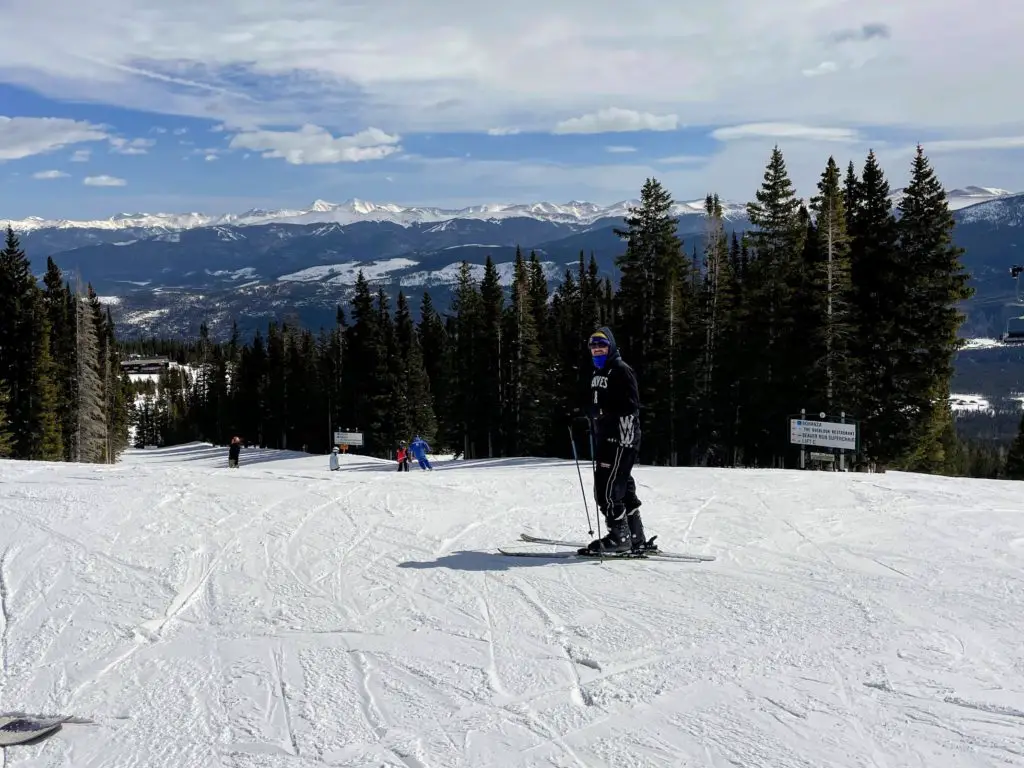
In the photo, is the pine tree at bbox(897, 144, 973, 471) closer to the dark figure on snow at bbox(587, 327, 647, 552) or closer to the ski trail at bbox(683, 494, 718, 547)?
the ski trail at bbox(683, 494, 718, 547)

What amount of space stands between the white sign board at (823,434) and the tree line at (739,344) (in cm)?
680

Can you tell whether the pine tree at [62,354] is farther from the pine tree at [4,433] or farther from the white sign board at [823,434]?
the white sign board at [823,434]

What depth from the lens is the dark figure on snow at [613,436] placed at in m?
8.00

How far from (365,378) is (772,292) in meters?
30.1

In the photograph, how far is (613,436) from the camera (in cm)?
802

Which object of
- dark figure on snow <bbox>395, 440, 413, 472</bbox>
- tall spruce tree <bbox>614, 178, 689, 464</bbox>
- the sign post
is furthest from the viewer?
tall spruce tree <bbox>614, 178, 689, 464</bbox>

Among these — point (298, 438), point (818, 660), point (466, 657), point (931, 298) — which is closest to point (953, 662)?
point (818, 660)

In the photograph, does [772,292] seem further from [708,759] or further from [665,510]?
[708,759]

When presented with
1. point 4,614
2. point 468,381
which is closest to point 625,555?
point 4,614

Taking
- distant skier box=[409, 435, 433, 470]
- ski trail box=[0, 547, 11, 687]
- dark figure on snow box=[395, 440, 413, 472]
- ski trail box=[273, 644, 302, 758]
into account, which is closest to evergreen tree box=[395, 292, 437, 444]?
distant skier box=[409, 435, 433, 470]

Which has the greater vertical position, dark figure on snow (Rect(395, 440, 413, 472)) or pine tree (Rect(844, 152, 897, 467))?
pine tree (Rect(844, 152, 897, 467))

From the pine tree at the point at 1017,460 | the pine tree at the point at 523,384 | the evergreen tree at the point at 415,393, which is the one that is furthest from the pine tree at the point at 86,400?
the pine tree at the point at 1017,460

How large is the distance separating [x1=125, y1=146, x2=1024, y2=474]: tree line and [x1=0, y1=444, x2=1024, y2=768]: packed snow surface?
263cm

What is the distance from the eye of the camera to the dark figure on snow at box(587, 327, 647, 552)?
800 centimetres
